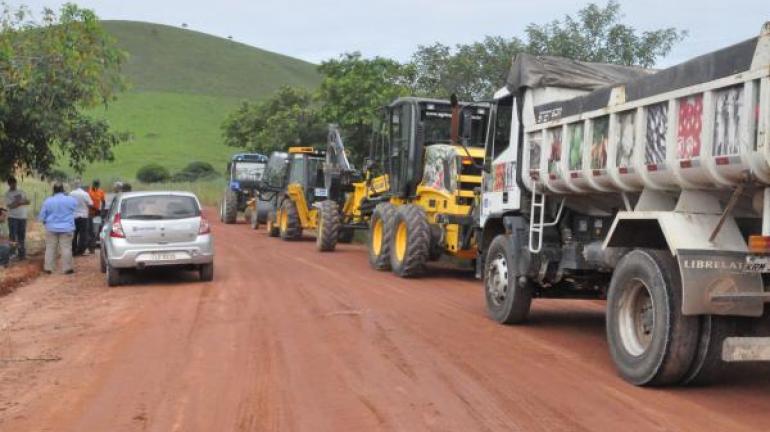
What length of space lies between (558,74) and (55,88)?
10.0 m

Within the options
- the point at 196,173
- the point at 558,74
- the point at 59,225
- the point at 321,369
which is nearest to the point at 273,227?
the point at 59,225

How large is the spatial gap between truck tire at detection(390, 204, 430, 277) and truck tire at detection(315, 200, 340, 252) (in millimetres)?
4855

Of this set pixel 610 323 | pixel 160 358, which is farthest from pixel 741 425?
pixel 160 358

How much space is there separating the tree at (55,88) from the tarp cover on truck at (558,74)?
8.10 m

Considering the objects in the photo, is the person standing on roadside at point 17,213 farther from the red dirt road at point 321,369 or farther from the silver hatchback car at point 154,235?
the red dirt road at point 321,369

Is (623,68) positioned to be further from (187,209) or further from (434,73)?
(434,73)

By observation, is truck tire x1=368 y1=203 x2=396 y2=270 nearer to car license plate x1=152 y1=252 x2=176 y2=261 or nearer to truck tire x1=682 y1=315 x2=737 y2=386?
car license plate x1=152 y1=252 x2=176 y2=261

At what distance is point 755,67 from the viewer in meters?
5.45

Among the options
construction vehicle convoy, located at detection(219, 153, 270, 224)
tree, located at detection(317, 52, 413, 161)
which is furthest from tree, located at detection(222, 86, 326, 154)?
tree, located at detection(317, 52, 413, 161)

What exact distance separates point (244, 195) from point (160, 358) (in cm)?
2608

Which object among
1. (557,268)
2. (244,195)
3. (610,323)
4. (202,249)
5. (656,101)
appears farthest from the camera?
(244,195)

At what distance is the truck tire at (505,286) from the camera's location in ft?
30.7

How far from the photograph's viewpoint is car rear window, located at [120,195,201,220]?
13.3m

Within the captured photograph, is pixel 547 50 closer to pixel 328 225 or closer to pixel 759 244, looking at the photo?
pixel 328 225
